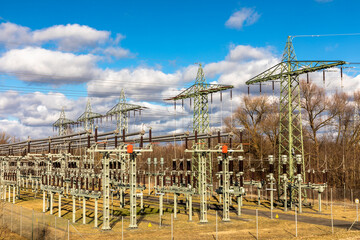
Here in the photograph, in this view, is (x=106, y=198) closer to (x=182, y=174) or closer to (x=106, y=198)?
(x=106, y=198)

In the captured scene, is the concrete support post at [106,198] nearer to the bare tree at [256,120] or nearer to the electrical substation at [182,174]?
the electrical substation at [182,174]

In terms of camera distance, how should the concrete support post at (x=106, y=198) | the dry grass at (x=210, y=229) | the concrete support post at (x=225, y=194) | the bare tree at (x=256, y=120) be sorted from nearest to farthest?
the dry grass at (x=210, y=229), the concrete support post at (x=106, y=198), the concrete support post at (x=225, y=194), the bare tree at (x=256, y=120)

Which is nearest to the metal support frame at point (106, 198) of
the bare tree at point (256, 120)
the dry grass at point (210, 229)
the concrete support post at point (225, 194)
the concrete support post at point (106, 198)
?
the concrete support post at point (106, 198)

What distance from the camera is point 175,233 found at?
28.6 m

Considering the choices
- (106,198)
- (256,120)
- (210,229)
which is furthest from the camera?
(256,120)

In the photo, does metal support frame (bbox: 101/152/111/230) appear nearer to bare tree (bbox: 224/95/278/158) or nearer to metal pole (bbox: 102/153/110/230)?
metal pole (bbox: 102/153/110/230)

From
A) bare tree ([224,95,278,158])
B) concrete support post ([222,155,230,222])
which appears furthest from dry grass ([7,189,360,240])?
bare tree ([224,95,278,158])

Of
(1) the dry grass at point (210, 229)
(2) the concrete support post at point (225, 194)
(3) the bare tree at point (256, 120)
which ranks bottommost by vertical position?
(1) the dry grass at point (210, 229)

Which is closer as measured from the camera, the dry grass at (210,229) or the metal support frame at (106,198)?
the dry grass at (210,229)

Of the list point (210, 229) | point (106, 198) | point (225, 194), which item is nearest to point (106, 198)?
point (106, 198)

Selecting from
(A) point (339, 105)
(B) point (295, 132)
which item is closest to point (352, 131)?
(A) point (339, 105)

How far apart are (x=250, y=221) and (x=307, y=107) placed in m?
36.4

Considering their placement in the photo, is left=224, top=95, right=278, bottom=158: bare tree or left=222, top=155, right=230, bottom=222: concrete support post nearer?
left=222, top=155, right=230, bottom=222: concrete support post

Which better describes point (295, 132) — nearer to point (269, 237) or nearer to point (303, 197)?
point (303, 197)
